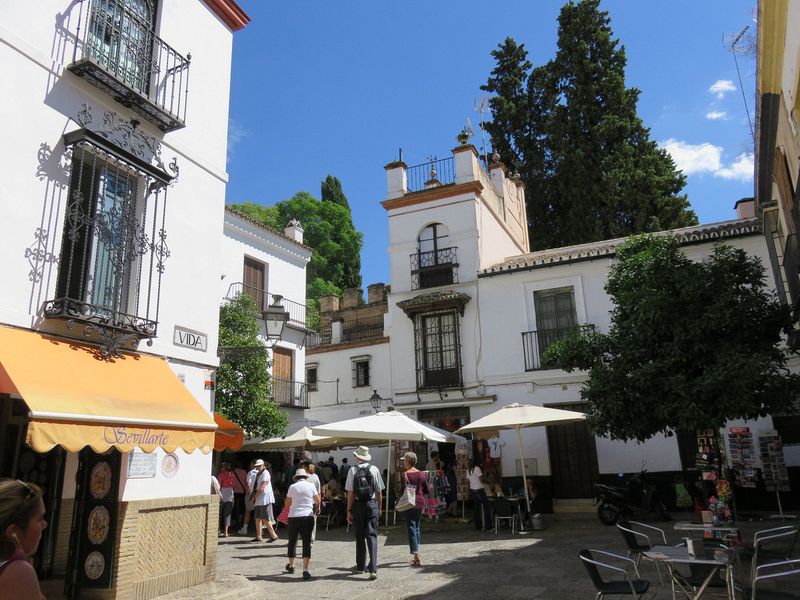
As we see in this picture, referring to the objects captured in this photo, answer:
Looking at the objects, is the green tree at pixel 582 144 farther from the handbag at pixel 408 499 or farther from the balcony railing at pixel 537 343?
the handbag at pixel 408 499

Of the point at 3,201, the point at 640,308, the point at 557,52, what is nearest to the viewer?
the point at 3,201

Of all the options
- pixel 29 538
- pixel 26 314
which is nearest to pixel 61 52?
pixel 26 314

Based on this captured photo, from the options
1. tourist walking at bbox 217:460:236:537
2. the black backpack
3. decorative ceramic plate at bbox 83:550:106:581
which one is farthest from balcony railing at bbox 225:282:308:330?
decorative ceramic plate at bbox 83:550:106:581

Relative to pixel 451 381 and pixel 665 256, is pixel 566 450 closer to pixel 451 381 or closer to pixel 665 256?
pixel 451 381

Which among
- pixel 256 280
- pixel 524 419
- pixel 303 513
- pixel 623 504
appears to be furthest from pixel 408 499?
pixel 256 280

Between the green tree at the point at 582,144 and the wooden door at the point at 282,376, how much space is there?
13289mm

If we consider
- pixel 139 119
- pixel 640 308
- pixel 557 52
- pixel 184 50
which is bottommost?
pixel 640 308

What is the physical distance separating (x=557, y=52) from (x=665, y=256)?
2222 cm

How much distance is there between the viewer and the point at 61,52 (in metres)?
6.52

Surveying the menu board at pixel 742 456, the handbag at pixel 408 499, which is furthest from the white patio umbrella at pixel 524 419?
the menu board at pixel 742 456

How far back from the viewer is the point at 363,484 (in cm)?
829

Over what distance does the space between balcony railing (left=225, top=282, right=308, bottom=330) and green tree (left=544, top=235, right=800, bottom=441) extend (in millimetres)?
10480

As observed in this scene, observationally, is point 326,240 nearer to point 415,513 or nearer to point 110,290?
point 415,513

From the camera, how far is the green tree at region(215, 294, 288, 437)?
48.7 feet
